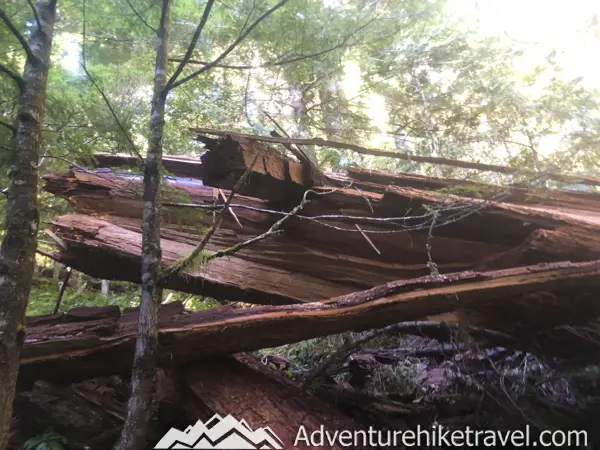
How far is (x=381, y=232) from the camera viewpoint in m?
4.32

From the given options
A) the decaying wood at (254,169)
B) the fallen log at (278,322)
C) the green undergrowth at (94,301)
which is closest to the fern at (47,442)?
the fallen log at (278,322)

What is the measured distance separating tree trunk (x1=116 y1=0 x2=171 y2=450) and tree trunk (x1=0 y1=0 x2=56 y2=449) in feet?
2.74

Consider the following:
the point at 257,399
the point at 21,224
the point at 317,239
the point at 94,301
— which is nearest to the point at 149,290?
the point at 21,224

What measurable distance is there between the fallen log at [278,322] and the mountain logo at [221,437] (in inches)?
24.0

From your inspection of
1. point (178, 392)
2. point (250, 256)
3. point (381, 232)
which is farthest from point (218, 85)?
point (178, 392)

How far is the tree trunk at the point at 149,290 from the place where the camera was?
2617 mm

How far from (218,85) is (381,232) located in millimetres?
4268

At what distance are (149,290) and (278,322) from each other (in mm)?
1112

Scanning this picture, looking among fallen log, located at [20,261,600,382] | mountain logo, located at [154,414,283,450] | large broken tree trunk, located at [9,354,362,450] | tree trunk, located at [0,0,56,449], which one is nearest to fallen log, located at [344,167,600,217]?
fallen log, located at [20,261,600,382]

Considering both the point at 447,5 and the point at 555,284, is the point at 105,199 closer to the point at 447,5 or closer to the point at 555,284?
the point at 555,284

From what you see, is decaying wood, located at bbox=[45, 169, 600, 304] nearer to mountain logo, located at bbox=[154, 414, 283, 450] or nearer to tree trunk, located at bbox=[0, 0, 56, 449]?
tree trunk, located at bbox=[0, 0, 56, 449]

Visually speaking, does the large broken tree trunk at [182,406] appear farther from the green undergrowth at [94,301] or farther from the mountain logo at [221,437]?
the green undergrowth at [94,301]

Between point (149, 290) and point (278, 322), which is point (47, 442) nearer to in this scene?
point (149, 290)

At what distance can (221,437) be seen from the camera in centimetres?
304
